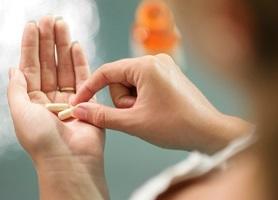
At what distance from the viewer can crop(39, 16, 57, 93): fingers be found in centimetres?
131

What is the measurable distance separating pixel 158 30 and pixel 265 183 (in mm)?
1228

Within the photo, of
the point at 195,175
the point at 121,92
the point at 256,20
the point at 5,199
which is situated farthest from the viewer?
the point at 5,199

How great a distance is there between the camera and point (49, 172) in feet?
3.81

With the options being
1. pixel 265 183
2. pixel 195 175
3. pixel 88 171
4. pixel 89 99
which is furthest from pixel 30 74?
pixel 265 183

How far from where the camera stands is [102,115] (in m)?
1.17

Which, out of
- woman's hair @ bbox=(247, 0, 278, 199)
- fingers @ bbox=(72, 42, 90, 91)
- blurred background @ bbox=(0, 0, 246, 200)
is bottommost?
blurred background @ bbox=(0, 0, 246, 200)

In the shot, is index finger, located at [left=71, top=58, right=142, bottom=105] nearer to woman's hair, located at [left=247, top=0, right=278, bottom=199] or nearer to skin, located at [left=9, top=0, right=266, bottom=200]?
skin, located at [left=9, top=0, right=266, bottom=200]

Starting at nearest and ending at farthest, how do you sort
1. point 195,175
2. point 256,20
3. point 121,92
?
point 256,20 < point 195,175 < point 121,92

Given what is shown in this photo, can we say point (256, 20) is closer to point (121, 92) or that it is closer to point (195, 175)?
point (195, 175)

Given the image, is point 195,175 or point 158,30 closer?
point 195,175

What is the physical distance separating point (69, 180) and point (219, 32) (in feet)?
2.43

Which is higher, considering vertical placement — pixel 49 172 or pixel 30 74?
pixel 30 74

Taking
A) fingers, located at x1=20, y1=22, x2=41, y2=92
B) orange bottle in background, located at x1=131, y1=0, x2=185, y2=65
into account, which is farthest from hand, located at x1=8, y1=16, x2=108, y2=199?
orange bottle in background, located at x1=131, y1=0, x2=185, y2=65

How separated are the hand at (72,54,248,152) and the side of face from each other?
566 millimetres
